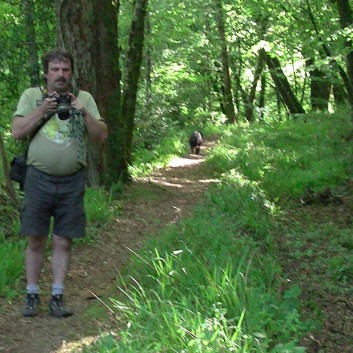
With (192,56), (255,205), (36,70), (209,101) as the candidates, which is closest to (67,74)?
(255,205)

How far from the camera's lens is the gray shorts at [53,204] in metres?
5.00

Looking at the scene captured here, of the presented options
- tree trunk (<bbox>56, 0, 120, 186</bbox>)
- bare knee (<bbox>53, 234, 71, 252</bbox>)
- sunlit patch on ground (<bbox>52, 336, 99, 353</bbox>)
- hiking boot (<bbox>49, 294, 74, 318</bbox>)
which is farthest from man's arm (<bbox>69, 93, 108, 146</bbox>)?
tree trunk (<bbox>56, 0, 120, 186</bbox>)

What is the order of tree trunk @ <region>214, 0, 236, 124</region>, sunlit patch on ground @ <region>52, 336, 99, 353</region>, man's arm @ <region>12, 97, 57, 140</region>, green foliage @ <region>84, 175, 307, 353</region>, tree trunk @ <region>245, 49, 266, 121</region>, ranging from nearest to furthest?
green foliage @ <region>84, 175, 307, 353</region> → sunlit patch on ground @ <region>52, 336, 99, 353</region> → man's arm @ <region>12, 97, 57, 140</region> → tree trunk @ <region>214, 0, 236, 124</region> → tree trunk @ <region>245, 49, 266, 121</region>

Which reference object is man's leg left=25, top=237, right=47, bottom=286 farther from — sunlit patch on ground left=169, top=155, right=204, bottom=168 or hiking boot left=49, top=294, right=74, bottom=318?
sunlit patch on ground left=169, top=155, right=204, bottom=168

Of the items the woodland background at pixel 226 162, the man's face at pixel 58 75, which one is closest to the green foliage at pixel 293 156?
the woodland background at pixel 226 162

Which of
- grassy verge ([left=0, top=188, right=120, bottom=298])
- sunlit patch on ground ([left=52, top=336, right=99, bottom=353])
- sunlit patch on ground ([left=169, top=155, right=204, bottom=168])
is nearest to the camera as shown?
sunlit patch on ground ([left=52, top=336, right=99, bottom=353])

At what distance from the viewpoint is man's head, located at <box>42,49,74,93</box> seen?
487cm

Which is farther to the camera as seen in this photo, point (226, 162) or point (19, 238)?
point (226, 162)

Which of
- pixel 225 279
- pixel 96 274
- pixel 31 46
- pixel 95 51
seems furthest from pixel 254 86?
pixel 225 279

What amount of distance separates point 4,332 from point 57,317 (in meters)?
0.47

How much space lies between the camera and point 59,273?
5.13 metres

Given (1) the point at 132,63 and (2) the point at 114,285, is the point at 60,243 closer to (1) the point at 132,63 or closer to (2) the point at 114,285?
(2) the point at 114,285

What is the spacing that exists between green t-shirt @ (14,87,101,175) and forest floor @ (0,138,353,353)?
1245mm

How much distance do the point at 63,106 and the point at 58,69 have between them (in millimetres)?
335
